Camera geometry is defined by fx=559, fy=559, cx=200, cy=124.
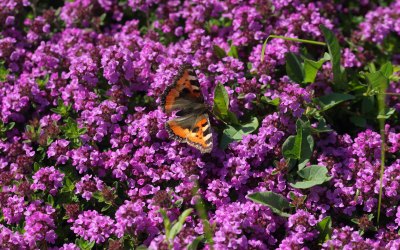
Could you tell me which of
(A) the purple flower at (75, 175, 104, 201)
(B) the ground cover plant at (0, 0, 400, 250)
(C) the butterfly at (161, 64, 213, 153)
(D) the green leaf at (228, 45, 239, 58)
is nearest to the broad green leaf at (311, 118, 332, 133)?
(B) the ground cover plant at (0, 0, 400, 250)

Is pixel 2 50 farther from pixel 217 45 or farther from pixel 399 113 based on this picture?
pixel 399 113

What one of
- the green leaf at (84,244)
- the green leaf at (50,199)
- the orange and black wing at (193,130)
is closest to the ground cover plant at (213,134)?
the green leaf at (84,244)

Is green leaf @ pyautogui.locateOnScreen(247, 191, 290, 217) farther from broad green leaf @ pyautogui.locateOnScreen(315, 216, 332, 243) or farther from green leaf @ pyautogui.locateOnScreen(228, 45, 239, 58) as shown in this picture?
green leaf @ pyautogui.locateOnScreen(228, 45, 239, 58)

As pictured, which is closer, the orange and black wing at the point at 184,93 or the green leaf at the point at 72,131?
the orange and black wing at the point at 184,93

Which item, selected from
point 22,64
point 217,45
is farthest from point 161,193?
point 22,64

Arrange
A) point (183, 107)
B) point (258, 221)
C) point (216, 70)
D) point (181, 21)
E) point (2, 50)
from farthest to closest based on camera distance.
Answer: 1. point (181, 21)
2. point (2, 50)
3. point (216, 70)
4. point (183, 107)
5. point (258, 221)

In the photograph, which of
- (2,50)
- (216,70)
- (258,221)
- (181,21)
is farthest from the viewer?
(181,21)

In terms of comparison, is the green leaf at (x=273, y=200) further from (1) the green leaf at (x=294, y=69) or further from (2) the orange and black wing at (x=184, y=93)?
(1) the green leaf at (x=294, y=69)
